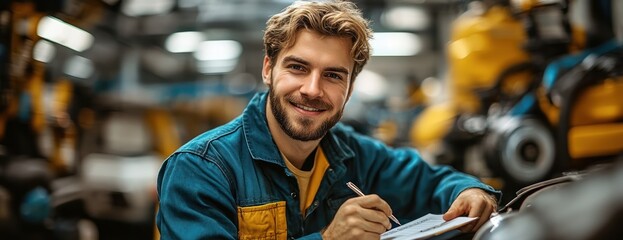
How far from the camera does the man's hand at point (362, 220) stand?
1230mm

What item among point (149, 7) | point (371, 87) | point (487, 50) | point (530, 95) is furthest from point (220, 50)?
point (530, 95)

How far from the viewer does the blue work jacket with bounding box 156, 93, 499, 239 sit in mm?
1298

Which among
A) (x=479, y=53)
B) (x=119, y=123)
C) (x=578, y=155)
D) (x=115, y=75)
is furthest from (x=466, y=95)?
(x=115, y=75)

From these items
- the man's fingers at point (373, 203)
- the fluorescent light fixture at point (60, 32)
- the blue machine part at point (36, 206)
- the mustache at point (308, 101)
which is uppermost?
the fluorescent light fixture at point (60, 32)

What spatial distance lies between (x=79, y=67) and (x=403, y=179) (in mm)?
3335

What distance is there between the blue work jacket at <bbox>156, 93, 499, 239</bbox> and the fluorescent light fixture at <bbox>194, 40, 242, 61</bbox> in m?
8.50

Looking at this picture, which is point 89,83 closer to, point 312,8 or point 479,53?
point 479,53

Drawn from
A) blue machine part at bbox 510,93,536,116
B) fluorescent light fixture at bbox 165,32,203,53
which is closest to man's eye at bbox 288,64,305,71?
blue machine part at bbox 510,93,536,116

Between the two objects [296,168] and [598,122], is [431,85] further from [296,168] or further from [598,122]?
[296,168]

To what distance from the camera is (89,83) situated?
4.70 metres

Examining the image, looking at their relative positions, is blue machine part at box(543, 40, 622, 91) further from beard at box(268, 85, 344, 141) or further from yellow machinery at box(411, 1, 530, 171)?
beard at box(268, 85, 344, 141)

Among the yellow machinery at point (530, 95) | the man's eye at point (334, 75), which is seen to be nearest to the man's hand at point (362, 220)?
the man's eye at point (334, 75)

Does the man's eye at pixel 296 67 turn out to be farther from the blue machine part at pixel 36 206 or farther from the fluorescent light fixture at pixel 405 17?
the fluorescent light fixture at pixel 405 17

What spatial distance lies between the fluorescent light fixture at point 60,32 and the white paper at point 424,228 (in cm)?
273
